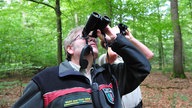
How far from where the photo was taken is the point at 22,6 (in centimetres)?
991

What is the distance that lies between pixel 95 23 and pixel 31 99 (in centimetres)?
72

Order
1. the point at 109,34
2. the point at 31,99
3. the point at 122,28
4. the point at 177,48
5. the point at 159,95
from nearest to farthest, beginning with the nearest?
1. the point at 31,99
2. the point at 109,34
3. the point at 122,28
4. the point at 159,95
5. the point at 177,48

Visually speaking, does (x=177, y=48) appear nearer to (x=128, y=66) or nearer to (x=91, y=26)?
(x=128, y=66)

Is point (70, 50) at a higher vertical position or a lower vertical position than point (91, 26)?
lower

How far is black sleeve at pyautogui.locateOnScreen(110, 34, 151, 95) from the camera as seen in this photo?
1837 mm

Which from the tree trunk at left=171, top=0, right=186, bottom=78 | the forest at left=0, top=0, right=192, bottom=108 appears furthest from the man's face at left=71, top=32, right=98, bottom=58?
the tree trunk at left=171, top=0, right=186, bottom=78

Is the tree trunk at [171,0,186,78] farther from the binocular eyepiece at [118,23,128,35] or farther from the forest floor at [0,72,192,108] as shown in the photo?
the binocular eyepiece at [118,23,128,35]

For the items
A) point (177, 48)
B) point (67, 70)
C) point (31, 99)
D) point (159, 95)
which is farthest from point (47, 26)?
point (31, 99)

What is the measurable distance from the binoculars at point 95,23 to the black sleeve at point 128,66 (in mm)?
154

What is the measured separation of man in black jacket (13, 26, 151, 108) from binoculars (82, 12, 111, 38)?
48 mm

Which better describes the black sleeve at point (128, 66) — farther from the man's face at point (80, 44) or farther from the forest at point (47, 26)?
the forest at point (47, 26)

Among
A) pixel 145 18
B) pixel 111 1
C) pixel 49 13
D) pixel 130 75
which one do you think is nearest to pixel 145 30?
pixel 145 18

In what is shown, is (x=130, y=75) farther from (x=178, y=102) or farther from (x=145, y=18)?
(x=145, y=18)

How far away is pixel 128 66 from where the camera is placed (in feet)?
6.37
